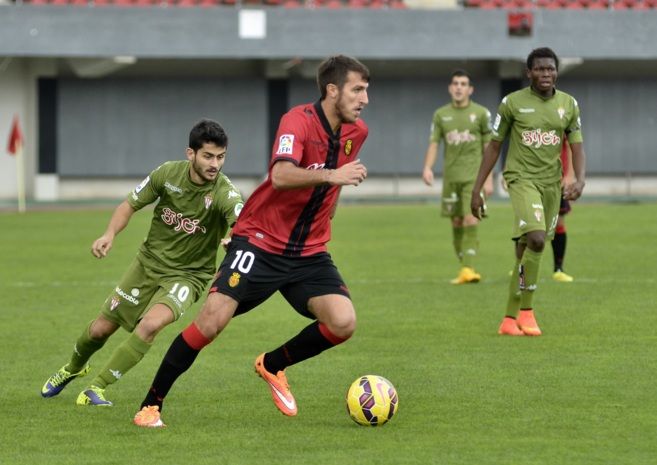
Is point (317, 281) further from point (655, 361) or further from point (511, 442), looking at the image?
point (655, 361)

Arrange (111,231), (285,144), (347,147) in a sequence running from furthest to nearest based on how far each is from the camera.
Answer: (111,231), (347,147), (285,144)

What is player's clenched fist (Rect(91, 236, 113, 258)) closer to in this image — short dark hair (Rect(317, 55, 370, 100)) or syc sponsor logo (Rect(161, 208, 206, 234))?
syc sponsor logo (Rect(161, 208, 206, 234))

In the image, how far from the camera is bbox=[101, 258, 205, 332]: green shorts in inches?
316

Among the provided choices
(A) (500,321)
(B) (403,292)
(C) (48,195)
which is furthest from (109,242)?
(C) (48,195)

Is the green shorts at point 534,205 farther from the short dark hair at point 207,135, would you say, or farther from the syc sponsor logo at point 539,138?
the short dark hair at point 207,135

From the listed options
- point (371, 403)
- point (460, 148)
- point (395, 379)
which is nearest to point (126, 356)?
point (371, 403)

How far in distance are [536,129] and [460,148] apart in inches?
201

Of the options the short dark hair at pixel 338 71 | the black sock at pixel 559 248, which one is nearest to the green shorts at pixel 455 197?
the black sock at pixel 559 248

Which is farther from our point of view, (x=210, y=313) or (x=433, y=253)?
(x=433, y=253)

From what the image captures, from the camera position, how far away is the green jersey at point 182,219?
317 inches

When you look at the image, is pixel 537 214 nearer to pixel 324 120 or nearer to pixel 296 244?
pixel 296 244

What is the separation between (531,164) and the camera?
36.5ft

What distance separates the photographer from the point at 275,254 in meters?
7.45

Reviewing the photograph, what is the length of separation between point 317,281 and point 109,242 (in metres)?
1.23
